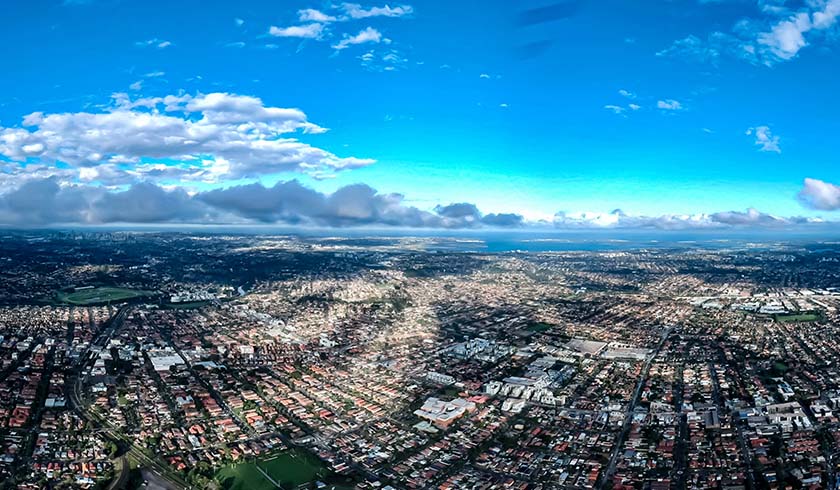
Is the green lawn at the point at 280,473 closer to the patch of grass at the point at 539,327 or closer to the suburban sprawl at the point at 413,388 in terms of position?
the suburban sprawl at the point at 413,388

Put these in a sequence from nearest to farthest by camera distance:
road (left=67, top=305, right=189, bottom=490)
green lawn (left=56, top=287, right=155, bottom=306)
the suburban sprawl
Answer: road (left=67, top=305, right=189, bottom=490)
the suburban sprawl
green lawn (left=56, top=287, right=155, bottom=306)

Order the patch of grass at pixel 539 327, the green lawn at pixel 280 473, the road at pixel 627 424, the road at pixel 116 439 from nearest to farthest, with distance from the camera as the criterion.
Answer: the green lawn at pixel 280 473, the road at pixel 116 439, the road at pixel 627 424, the patch of grass at pixel 539 327

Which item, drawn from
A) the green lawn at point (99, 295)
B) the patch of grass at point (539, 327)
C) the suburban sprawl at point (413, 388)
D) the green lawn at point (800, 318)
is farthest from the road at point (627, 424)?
the green lawn at point (99, 295)

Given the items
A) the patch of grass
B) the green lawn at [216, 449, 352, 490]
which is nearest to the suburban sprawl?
the green lawn at [216, 449, 352, 490]

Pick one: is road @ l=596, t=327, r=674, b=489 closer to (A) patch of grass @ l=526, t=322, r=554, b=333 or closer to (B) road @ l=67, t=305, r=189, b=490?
A: (A) patch of grass @ l=526, t=322, r=554, b=333

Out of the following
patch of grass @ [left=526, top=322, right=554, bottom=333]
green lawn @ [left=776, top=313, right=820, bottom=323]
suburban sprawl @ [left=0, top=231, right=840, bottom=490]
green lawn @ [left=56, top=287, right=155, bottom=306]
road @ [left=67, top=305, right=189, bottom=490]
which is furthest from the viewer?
green lawn @ [left=56, top=287, right=155, bottom=306]

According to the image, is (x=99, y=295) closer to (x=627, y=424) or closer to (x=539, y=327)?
(x=539, y=327)

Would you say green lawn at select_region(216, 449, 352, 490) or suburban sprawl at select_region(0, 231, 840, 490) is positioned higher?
suburban sprawl at select_region(0, 231, 840, 490)
